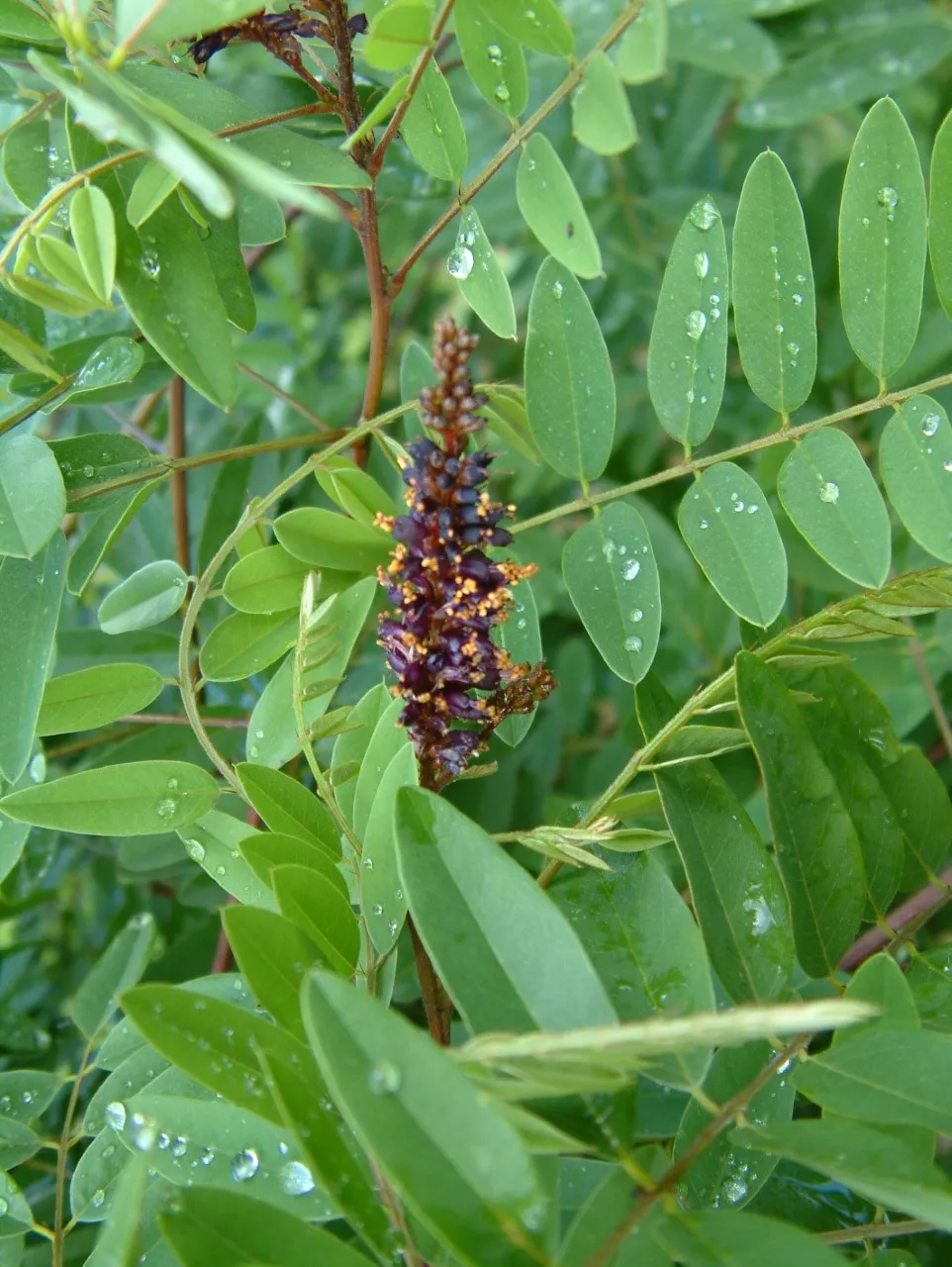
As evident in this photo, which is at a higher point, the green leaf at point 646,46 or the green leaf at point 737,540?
the green leaf at point 646,46

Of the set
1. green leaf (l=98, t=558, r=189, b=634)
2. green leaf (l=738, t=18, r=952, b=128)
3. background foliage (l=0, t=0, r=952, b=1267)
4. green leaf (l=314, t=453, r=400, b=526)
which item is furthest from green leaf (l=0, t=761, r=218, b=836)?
green leaf (l=738, t=18, r=952, b=128)

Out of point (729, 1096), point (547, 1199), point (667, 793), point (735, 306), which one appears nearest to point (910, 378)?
point (735, 306)

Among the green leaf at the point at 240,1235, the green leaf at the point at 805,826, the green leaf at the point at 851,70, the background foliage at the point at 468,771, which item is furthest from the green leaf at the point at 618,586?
the green leaf at the point at 851,70

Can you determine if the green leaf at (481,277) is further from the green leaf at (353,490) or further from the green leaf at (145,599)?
the green leaf at (145,599)

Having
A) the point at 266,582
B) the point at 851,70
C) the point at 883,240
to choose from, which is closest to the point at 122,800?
the point at 266,582

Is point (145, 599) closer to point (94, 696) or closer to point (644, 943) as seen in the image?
point (94, 696)

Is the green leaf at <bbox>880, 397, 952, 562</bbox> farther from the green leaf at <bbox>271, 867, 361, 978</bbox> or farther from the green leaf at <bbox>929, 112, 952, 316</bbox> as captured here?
the green leaf at <bbox>271, 867, 361, 978</bbox>

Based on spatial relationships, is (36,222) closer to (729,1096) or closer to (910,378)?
(729,1096)
